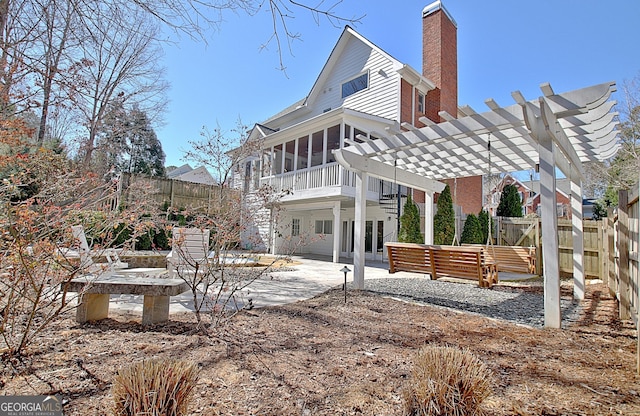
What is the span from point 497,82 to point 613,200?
24.3 feet

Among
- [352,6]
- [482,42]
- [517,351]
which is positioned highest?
[482,42]

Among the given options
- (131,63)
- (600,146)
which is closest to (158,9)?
(600,146)

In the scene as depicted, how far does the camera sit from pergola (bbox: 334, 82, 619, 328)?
356 cm

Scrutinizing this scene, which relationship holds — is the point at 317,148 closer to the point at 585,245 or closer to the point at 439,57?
the point at 439,57

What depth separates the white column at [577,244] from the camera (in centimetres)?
533

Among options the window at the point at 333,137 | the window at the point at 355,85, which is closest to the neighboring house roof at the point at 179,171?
the window at the point at 333,137

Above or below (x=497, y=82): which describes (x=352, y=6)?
below

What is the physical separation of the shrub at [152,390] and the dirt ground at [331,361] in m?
0.32

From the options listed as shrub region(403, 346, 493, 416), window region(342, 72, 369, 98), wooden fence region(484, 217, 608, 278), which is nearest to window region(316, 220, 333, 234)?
window region(342, 72, 369, 98)

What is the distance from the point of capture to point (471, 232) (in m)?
11.1

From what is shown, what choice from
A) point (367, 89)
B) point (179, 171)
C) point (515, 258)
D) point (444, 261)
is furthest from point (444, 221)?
point (179, 171)

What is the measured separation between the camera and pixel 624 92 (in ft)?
50.7

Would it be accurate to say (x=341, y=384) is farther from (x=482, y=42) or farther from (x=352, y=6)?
(x=482, y=42)

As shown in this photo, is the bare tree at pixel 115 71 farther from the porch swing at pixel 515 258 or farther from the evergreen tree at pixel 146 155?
the evergreen tree at pixel 146 155
